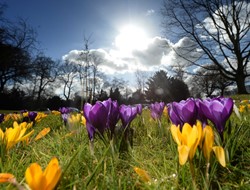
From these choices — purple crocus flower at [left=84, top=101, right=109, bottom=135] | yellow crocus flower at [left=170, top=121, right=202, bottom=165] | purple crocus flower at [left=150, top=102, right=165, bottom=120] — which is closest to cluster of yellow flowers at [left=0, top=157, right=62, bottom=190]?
yellow crocus flower at [left=170, top=121, right=202, bottom=165]

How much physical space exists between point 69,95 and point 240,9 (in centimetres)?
4114

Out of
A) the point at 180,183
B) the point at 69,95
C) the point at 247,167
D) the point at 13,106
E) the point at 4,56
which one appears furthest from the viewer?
the point at 69,95

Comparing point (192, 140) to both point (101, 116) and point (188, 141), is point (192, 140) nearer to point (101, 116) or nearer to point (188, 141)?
point (188, 141)

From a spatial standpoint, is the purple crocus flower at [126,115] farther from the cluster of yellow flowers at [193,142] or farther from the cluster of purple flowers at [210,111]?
the cluster of yellow flowers at [193,142]

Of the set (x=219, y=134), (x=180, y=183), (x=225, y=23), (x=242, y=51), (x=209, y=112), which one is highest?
(x=225, y=23)

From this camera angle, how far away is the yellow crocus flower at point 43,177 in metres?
0.56

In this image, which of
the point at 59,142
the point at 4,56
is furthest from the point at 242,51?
the point at 59,142

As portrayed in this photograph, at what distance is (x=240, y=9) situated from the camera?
2014 cm

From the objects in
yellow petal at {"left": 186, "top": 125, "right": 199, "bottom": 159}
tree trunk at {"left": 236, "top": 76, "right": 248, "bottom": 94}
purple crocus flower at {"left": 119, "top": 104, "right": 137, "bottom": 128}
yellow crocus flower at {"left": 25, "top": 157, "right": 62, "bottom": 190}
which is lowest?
yellow crocus flower at {"left": 25, "top": 157, "right": 62, "bottom": 190}

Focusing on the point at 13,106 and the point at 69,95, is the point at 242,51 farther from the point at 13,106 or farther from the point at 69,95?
the point at 69,95

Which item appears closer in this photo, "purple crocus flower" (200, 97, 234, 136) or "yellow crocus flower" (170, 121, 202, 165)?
"yellow crocus flower" (170, 121, 202, 165)

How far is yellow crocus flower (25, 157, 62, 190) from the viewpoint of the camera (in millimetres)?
559

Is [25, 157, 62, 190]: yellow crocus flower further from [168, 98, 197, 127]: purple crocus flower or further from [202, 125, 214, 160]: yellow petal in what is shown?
[168, 98, 197, 127]: purple crocus flower

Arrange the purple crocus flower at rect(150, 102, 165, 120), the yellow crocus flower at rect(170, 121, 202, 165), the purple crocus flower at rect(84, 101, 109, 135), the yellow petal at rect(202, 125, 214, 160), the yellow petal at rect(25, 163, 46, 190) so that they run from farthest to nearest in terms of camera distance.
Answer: the purple crocus flower at rect(150, 102, 165, 120)
the purple crocus flower at rect(84, 101, 109, 135)
the yellow petal at rect(202, 125, 214, 160)
the yellow crocus flower at rect(170, 121, 202, 165)
the yellow petal at rect(25, 163, 46, 190)
